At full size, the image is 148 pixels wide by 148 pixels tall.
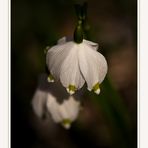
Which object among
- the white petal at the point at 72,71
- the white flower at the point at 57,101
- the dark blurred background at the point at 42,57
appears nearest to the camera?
the white petal at the point at 72,71

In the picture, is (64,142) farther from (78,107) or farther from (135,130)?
(78,107)

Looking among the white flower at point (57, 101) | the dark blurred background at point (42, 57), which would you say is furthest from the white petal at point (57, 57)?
the dark blurred background at point (42, 57)

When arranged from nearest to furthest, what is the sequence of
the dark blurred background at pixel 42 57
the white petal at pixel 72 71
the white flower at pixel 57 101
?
the white petal at pixel 72 71, the white flower at pixel 57 101, the dark blurred background at pixel 42 57

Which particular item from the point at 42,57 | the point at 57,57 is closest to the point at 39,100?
the point at 57,57

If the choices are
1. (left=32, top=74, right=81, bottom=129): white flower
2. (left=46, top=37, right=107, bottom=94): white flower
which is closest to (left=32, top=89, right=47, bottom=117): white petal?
(left=32, top=74, right=81, bottom=129): white flower

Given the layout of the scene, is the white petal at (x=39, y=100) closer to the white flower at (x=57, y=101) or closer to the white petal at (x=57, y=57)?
the white flower at (x=57, y=101)

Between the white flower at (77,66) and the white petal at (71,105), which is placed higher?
the white flower at (77,66)

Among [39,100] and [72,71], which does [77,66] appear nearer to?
[72,71]

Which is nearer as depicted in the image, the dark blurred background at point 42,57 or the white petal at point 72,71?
the white petal at point 72,71

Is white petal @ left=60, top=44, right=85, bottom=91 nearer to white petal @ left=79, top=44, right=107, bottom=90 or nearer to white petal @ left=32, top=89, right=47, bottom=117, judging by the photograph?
white petal @ left=79, top=44, right=107, bottom=90
